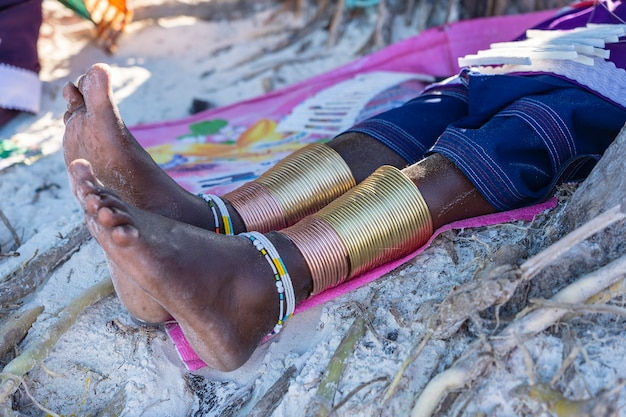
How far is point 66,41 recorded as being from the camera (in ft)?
10.8

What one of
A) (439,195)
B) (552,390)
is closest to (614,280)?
(552,390)

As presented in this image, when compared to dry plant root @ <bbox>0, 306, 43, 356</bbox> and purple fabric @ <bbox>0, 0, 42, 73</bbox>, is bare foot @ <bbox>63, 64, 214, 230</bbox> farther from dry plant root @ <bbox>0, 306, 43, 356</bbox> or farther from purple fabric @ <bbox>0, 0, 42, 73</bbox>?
purple fabric @ <bbox>0, 0, 42, 73</bbox>

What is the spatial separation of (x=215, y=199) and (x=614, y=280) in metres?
0.81

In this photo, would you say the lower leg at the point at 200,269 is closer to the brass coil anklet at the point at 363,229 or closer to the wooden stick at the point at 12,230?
the brass coil anklet at the point at 363,229

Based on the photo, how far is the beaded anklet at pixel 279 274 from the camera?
134cm

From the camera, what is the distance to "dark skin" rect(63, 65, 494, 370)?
1148 mm

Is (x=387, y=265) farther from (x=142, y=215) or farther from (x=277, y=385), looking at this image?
(x=142, y=215)

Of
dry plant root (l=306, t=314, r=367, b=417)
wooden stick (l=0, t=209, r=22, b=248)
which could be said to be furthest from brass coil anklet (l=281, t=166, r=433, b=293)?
wooden stick (l=0, t=209, r=22, b=248)

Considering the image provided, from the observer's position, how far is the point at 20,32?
105 inches

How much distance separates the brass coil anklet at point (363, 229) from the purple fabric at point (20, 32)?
1.75 m

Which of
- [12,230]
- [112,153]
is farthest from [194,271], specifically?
[12,230]

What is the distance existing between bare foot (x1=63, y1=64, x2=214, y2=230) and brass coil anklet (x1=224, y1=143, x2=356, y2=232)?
184 millimetres

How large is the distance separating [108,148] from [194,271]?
33 cm

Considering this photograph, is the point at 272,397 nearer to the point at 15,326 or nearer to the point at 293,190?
the point at 293,190
